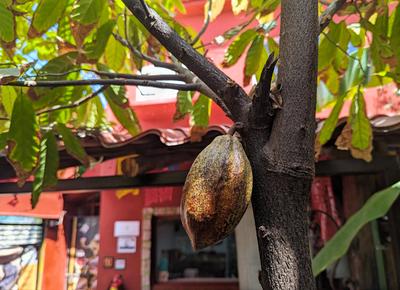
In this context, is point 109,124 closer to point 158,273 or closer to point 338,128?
point 338,128

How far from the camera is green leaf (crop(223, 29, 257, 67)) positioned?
1806 mm

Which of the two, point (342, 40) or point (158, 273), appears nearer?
point (342, 40)

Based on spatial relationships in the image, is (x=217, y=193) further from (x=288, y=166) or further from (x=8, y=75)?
(x=8, y=75)

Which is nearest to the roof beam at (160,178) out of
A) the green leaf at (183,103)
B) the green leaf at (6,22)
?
the green leaf at (183,103)

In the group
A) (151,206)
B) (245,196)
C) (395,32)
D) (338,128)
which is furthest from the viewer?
(151,206)

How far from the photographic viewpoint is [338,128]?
2578 millimetres

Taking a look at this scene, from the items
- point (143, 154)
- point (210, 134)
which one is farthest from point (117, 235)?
point (210, 134)

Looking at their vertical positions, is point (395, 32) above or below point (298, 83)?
above

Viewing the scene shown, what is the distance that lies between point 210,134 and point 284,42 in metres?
2.01

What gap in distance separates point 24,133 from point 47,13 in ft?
1.46

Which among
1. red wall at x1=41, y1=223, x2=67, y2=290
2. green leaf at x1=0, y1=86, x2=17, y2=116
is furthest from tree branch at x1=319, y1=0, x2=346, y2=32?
red wall at x1=41, y1=223, x2=67, y2=290

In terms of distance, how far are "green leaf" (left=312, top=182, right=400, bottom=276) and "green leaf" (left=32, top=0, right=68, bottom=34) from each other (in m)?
1.27

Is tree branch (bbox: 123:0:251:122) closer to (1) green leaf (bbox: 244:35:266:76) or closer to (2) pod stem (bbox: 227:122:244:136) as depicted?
(2) pod stem (bbox: 227:122:244:136)

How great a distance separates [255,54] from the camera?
176 cm
